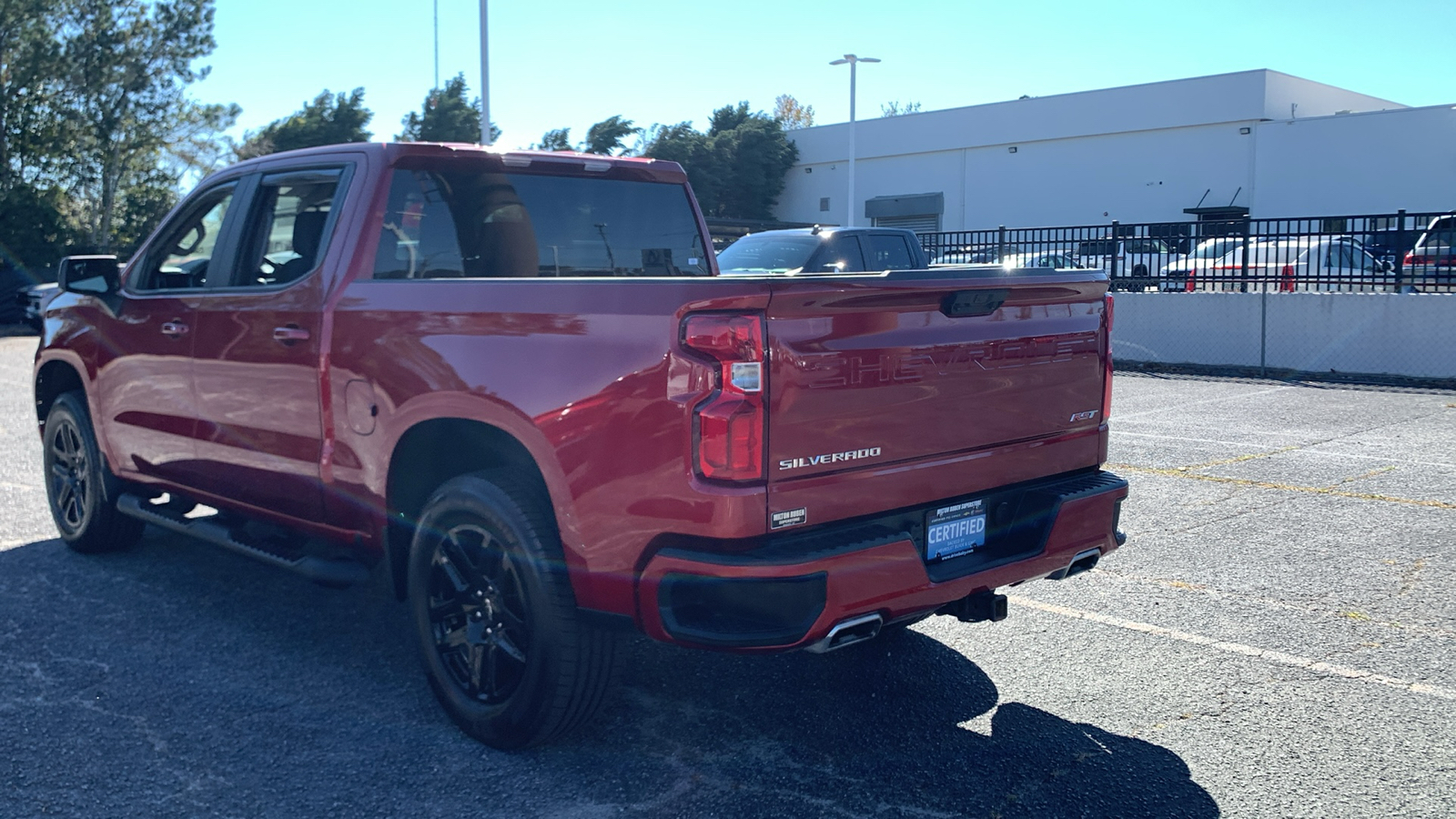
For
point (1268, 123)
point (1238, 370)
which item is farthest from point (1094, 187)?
point (1238, 370)

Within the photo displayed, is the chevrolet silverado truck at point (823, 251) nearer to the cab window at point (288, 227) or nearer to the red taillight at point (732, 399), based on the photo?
the cab window at point (288, 227)

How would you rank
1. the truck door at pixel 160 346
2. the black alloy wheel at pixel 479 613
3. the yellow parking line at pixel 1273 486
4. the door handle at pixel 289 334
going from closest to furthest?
the black alloy wheel at pixel 479 613
the door handle at pixel 289 334
the truck door at pixel 160 346
the yellow parking line at pixel 1273 486

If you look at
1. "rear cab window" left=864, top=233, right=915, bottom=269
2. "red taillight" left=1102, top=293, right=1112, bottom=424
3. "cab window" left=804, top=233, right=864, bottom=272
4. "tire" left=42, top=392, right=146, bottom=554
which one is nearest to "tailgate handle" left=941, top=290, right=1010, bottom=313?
"red taillight" left=1102, top=293, right=1112, bottom=424

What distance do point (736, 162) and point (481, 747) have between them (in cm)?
5468

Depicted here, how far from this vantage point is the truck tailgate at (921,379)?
328 centimetres

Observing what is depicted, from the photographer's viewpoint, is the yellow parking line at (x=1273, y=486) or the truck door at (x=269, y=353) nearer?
the truck door at (x=269, y=353)

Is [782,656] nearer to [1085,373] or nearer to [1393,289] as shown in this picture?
[1085,373]

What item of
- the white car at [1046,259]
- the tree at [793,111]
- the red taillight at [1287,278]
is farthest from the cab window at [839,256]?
the tree at [793,111]

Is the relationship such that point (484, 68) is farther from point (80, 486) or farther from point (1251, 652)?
point (1251, 652)

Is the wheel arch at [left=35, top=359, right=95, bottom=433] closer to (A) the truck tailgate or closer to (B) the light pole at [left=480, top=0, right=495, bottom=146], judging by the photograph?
(A) the truck tailgate

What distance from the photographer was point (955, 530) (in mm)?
3777

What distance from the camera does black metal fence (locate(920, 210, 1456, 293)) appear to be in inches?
588

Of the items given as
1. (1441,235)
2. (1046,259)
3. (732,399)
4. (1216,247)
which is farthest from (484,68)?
(732,399)

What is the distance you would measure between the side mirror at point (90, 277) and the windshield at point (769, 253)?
8191 millimetres
